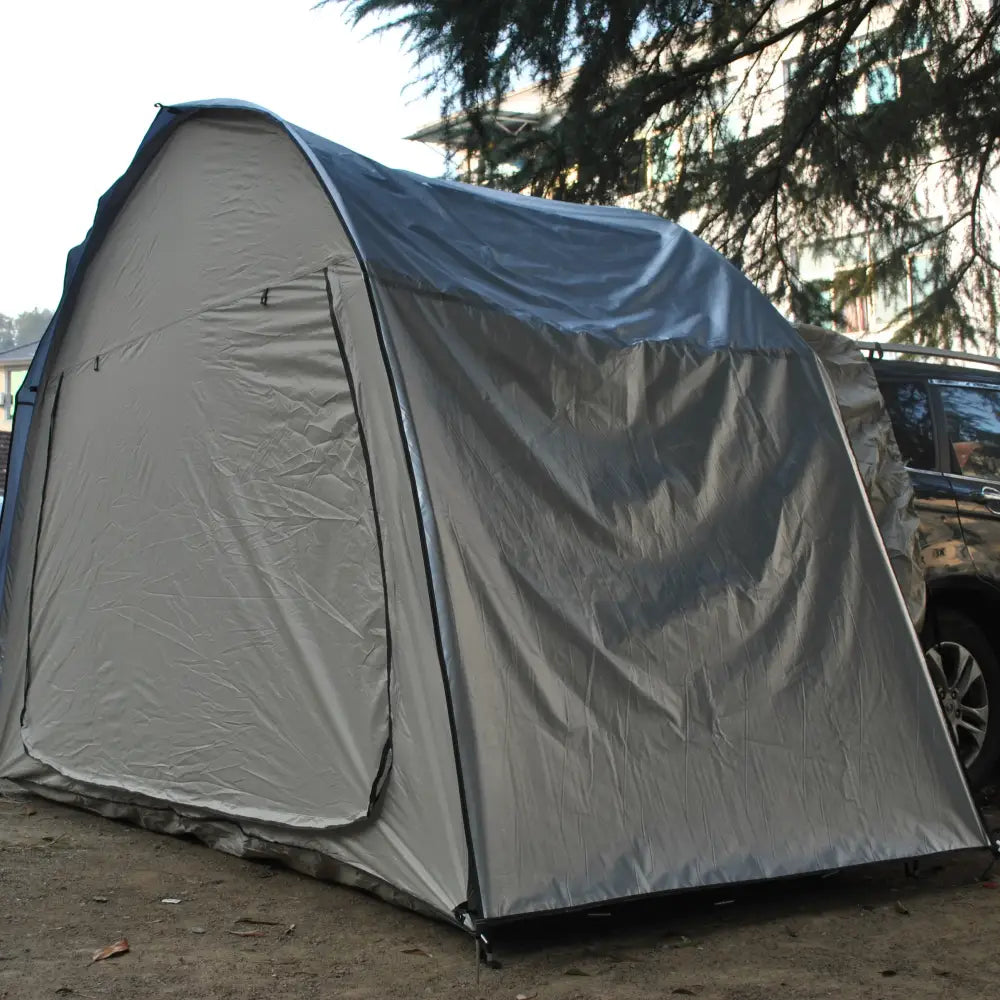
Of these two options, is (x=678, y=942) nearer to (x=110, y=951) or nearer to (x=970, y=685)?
Answer: (x=110, y=951)

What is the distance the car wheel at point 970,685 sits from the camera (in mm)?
5527

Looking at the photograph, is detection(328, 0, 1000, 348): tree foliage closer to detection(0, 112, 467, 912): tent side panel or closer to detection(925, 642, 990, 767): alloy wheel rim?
detection(0, 112, 467, 912): tent side panel

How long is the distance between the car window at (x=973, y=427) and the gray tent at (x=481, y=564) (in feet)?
4.38

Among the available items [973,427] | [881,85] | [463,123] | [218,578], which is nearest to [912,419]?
[973,427]

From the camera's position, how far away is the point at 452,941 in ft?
12.1

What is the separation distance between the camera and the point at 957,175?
8828 mm

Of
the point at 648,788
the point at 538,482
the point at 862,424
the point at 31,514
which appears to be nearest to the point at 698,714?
the point at 648,788

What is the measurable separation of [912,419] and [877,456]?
3.09 ft

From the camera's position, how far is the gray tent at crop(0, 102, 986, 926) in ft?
12.3

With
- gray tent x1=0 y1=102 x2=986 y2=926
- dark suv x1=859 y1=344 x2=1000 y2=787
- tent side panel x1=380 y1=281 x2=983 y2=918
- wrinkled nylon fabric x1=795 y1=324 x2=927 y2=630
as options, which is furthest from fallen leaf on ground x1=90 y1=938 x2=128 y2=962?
dark suv x1=859 y1=344 x2=1000 y2=787

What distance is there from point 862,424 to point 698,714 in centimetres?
150

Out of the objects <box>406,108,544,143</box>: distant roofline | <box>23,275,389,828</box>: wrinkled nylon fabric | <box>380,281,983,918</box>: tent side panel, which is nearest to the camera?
<box>380,281,983,918</box>: tent side panel

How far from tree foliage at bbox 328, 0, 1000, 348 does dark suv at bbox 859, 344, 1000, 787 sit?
119 inches

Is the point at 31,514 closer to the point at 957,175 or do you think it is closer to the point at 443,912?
the point at 443,912
